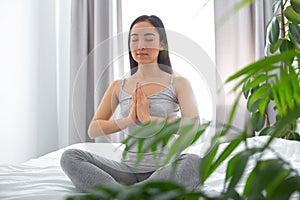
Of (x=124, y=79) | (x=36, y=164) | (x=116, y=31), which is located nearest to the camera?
(x=124, y=79)

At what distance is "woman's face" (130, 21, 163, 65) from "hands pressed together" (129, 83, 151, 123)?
0.32ft

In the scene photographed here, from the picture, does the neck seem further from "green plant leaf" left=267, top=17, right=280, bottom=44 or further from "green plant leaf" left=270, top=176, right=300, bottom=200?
"green plant leaf" left=267, top=17, right=280, bottom=44

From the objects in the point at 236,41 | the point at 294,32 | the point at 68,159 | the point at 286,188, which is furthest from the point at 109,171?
the point at 236,41

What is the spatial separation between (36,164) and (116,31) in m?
2.00

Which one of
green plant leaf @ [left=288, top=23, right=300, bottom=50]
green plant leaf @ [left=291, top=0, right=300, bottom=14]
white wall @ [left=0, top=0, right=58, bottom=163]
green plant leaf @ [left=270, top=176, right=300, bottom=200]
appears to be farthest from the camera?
white wall @ [left=0, top=0, right=58, bottom=163]

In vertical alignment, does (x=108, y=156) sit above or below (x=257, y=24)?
below

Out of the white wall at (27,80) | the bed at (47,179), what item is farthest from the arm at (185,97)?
the white wall at (27,80)

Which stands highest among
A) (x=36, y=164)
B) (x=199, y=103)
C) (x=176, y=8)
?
(x=176, y=8)

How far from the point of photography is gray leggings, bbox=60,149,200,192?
1600mm

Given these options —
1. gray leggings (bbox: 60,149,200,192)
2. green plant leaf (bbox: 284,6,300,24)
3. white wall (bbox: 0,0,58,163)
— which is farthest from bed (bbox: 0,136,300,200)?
white wall (bbox: 0,0,58,163)

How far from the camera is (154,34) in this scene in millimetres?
1564

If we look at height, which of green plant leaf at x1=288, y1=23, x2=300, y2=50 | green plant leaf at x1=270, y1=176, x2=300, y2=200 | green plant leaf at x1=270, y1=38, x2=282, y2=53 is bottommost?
green plant leaf at x1=270, y1=176, x2=300, y2=200

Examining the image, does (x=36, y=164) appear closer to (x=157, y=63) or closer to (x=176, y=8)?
(x=157, y=63)

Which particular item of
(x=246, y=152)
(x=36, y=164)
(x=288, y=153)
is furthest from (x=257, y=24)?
(x=246, y=152)
